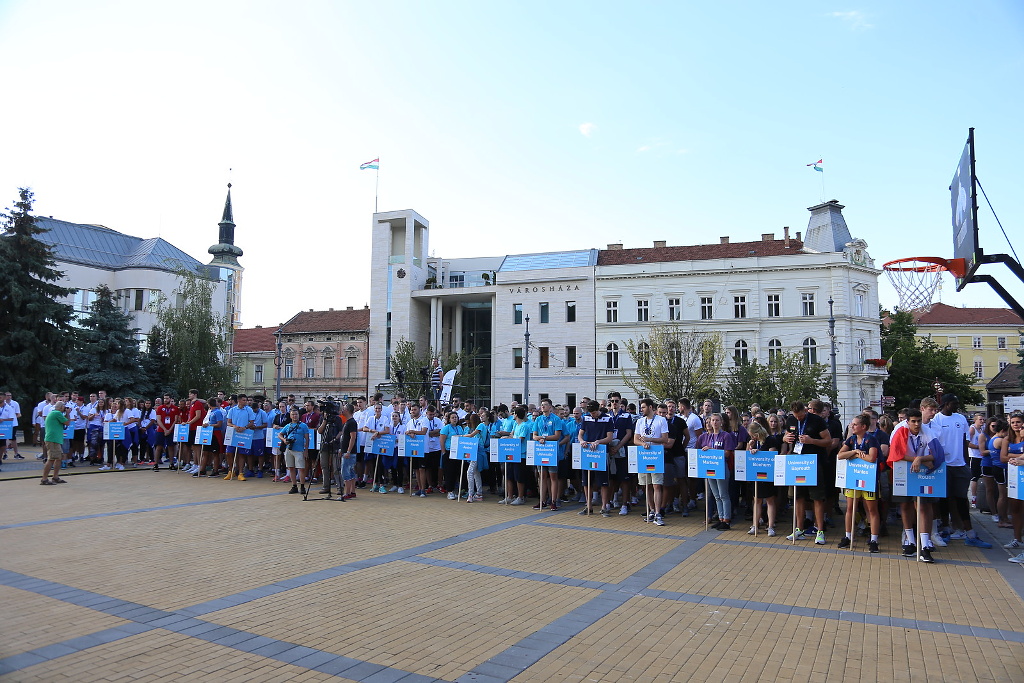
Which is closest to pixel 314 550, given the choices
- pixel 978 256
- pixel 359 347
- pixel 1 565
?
pixel 1 565

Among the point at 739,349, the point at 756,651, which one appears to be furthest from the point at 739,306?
the point at 756,651

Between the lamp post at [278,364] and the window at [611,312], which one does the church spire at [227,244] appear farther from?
the window at [611,312]

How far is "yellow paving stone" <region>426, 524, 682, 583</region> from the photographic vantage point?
8203 mm

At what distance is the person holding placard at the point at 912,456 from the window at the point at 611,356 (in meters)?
45.0

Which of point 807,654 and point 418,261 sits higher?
point 418,261

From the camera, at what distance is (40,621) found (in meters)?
5.94

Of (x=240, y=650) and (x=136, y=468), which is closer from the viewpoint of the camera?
(x=240, y=650)

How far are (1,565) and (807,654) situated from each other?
29.1 ft

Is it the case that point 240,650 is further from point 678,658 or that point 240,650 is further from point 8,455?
point 8,455

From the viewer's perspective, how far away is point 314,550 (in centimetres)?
903

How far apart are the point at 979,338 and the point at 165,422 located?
8891 centimetres

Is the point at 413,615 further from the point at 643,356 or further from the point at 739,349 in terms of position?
the point at 739,349

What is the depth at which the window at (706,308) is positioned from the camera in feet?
170

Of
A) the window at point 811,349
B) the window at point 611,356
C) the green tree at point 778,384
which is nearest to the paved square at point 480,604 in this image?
the green tree at point 778,384
